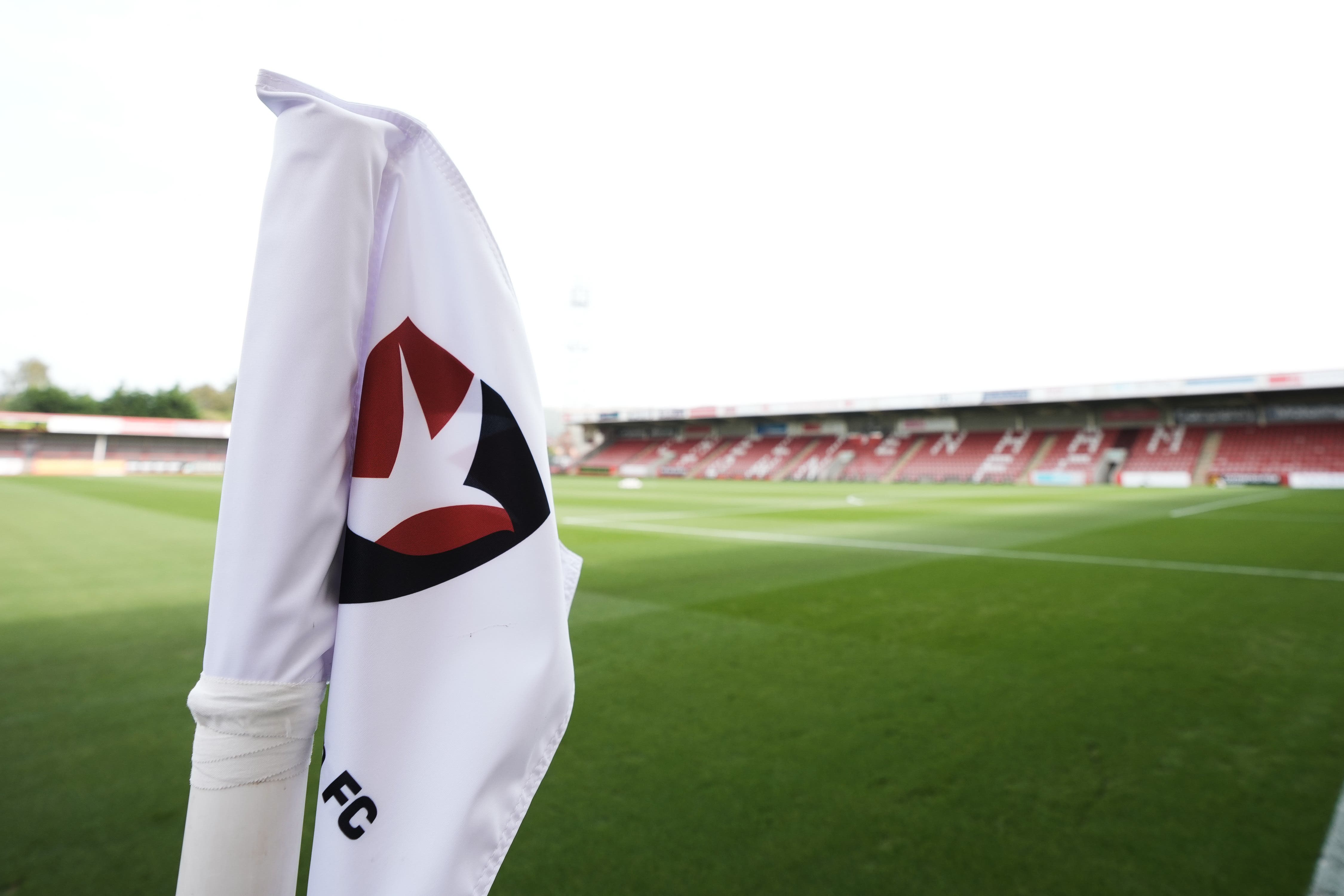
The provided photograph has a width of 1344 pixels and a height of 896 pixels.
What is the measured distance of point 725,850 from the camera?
5.68ft

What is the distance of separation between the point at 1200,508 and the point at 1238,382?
57.3 ft

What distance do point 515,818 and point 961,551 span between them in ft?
24.6

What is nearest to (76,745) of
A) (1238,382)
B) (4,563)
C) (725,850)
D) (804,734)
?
(725,850)

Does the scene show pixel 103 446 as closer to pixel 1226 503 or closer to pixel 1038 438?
pixel 1038 438

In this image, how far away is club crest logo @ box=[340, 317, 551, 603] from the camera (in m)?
0.71

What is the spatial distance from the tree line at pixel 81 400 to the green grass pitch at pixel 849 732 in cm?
6493

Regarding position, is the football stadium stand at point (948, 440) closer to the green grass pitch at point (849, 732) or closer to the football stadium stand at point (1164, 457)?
the football stadium stand at point (1164, 457)

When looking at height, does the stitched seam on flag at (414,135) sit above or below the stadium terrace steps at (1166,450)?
below

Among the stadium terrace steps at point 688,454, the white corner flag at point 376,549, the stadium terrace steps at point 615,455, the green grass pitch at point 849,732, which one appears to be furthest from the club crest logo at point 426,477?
the stadium terrace steps at point 615,455

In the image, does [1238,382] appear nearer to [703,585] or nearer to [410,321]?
[703,585]

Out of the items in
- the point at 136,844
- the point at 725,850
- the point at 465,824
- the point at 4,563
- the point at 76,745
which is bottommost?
the point at 4,563

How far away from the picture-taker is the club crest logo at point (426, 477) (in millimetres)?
706

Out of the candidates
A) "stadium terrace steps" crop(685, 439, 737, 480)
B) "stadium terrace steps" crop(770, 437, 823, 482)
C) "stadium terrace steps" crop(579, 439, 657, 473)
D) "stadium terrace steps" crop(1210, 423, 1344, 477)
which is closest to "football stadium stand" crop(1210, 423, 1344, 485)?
"stadium terrace steps" crop(1210, 423, 1344, 477)

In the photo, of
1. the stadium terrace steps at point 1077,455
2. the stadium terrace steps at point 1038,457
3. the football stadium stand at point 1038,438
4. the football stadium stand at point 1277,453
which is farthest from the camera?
the stadium terrace steps at point 1038,457
